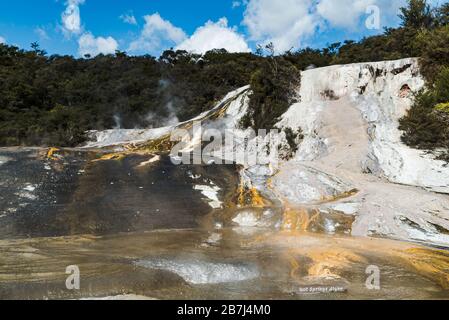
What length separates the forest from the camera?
2064cm

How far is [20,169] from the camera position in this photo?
14344mm

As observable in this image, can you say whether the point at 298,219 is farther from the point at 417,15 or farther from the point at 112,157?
the point at 417,15

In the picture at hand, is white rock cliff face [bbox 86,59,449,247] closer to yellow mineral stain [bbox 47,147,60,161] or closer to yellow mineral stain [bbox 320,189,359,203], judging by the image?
yellow mineral stain [bbox 320,189,359,203]

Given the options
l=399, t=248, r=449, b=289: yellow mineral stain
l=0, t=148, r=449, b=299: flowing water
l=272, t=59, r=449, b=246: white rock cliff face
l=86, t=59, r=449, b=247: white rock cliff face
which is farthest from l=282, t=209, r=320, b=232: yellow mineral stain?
l=399, t=248, r=449, b=289: yellow mineral stain

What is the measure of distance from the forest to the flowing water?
8855mm

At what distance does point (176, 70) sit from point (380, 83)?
87.3ft

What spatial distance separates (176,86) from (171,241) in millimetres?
32129

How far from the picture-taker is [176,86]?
4125 cm

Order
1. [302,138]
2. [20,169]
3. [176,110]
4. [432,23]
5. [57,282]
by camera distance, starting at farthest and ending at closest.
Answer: [176,110]
[432,23]
[302,138]
[20,169]
[57,282]

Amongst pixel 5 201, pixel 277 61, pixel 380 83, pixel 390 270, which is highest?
pixel 277 61

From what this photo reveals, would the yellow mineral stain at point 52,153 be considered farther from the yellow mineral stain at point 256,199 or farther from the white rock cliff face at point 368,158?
the white rock cliff face at point 368,158

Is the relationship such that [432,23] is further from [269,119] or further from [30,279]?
[30,279]

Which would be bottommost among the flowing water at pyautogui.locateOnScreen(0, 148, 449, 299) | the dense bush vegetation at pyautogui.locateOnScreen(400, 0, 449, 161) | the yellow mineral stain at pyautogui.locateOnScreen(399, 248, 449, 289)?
the yellow mineral stain at pyautogui.locateOnScreen(399, 248, 449, 289)

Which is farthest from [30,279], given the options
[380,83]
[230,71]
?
[230,71]
